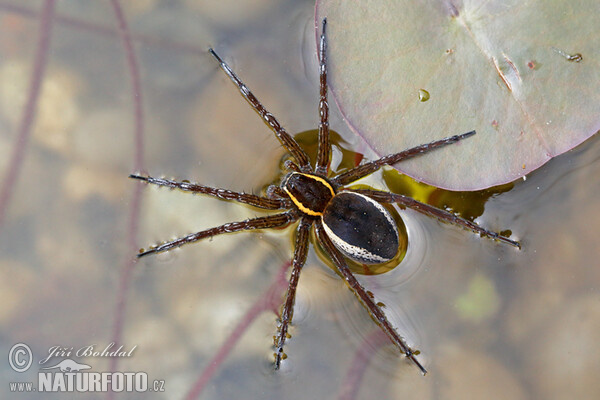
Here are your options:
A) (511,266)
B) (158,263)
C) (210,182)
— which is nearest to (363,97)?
(210,182)

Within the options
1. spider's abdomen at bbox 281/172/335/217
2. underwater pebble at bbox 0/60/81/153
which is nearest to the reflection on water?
underwater pebble at bbox 0/60/81/153

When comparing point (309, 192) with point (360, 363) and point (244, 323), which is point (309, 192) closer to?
point (244, 323)

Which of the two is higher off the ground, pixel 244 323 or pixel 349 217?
pixel 349 217

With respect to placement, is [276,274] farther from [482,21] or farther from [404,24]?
[482,21]

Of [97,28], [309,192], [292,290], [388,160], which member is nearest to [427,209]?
[388,160]

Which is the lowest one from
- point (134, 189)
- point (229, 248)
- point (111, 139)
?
point (229, 248)

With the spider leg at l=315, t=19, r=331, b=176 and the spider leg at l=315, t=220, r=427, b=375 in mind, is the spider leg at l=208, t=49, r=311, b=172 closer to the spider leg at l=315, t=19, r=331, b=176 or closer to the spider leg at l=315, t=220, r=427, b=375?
the spider leg at l=315, t=19, r=331, b=176
